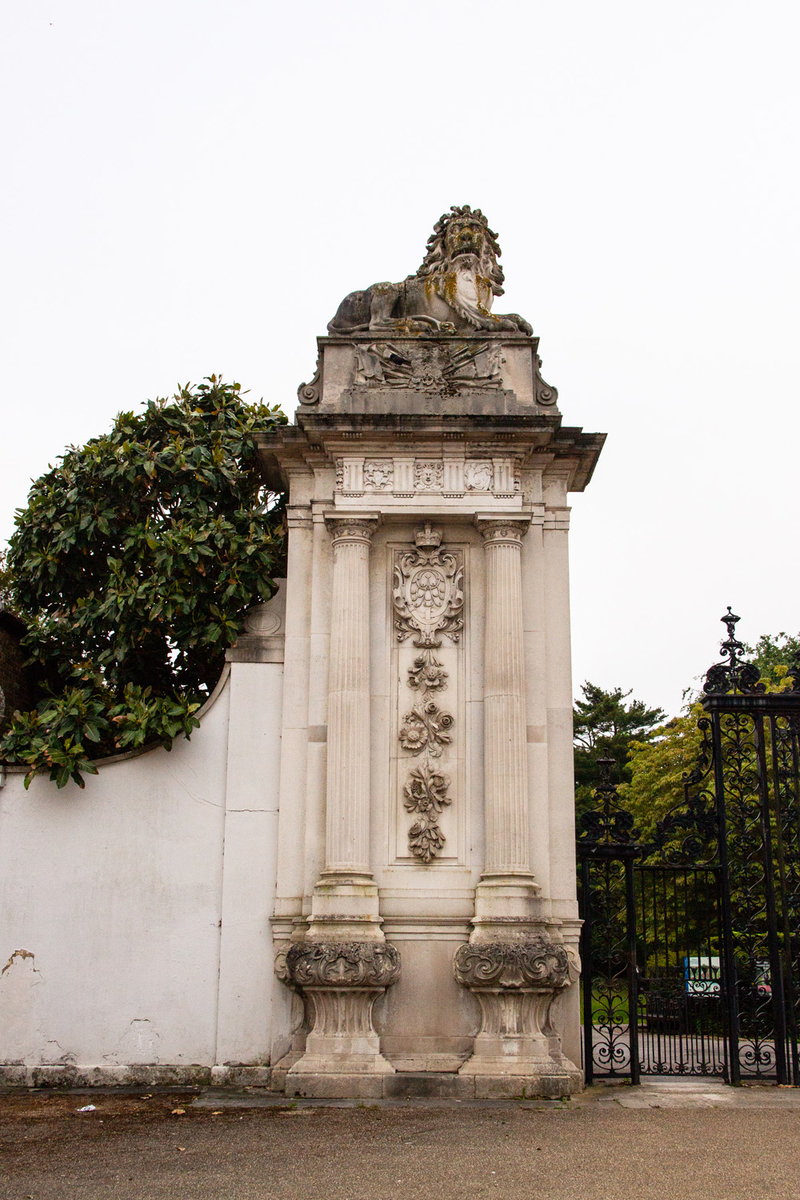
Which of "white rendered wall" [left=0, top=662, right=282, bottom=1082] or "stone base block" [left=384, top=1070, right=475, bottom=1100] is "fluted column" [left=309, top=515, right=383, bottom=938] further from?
"stone base block" [left=384, top=1070, right=475, bottom=1100]

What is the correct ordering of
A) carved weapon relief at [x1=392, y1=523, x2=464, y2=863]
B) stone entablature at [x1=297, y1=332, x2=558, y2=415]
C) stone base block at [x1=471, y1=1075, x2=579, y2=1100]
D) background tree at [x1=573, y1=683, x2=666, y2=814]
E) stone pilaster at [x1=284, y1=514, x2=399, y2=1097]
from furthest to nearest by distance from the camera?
1. background tree at [x1=573, y1=683, x2=666, y2=814]
2. stone entablature at [x1=297, y1=332, x2=558, y2=415]
3. carved weapon relief at [x1=392, y1=523, x2=464, y2=863]
4. stone pilaster at [x1=284, y1=514, x2=399, y2=1097]
5. stone base block at [x1=471, y1=1075, x2=579, y2=1100]

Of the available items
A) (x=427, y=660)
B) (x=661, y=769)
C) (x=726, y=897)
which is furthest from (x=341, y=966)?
(x=661, y=769)

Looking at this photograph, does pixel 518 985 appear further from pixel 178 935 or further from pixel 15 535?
pixel 15 535

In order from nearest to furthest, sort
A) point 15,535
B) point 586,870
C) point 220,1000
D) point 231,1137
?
1. point 231,1137
2. point 220,1000
3. point 586,870
4. point 15,535

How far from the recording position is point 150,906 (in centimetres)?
1065

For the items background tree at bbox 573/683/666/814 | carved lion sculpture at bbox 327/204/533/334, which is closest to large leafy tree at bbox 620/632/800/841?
background tree at bbox 573/683/666/814

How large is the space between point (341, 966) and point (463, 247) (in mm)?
7755

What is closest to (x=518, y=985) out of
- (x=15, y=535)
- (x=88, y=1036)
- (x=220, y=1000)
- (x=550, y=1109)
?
(x=550, y=1109)

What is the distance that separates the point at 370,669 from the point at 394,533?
1457 millimetres

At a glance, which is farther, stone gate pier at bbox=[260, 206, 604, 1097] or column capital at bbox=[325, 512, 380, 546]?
column capital at bbox=[325, 512, 380, 546]

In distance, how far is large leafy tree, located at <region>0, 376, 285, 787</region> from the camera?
11273 millimetres

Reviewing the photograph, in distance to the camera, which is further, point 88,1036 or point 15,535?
point 15,535

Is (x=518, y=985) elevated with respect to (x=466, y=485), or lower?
lower

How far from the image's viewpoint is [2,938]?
1058 cm
